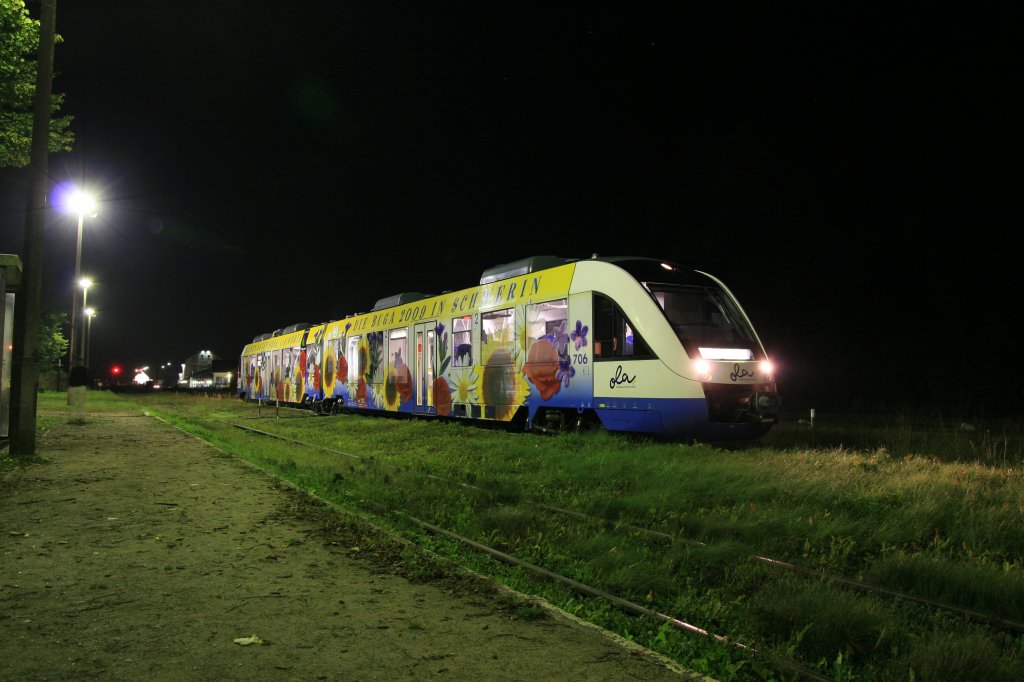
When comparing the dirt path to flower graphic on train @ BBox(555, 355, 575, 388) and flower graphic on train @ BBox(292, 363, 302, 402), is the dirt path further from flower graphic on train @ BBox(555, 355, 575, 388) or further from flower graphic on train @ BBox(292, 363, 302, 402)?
flower graphic on train @ BBox(292, 363, 302, 402)

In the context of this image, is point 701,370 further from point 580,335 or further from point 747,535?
point 747,535

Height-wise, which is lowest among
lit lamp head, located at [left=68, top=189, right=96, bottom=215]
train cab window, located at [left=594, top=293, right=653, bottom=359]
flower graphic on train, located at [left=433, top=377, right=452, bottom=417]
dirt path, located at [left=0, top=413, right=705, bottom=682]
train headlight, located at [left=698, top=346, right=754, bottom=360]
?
dirt path, located at [left=0, top=413, right=705, bottom=682]

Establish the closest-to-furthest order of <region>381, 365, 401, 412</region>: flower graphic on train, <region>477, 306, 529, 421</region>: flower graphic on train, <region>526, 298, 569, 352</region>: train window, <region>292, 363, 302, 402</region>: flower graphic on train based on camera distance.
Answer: <region>526, 298, 569, 352</region>: train window, <region>477, 306, 529, 421</region>: flower graphic on train, <region>381, 365, 401, 412</region>: flower graphic on train, <region>292, 363, 302, 402</region>: flower graphic on train

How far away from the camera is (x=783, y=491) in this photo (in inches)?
351

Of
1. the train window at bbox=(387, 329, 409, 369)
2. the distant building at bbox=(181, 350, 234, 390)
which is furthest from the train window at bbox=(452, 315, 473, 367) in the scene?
the distant building at bbox=(181, 350, 234, 390)

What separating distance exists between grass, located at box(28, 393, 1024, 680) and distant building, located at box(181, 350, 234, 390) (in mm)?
90008

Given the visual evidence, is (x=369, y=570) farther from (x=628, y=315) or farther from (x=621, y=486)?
(x=628, y=315)

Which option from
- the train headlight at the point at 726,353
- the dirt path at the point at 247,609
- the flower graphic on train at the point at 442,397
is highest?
the train headlight at the point at 726,353

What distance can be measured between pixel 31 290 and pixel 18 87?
7329 mm

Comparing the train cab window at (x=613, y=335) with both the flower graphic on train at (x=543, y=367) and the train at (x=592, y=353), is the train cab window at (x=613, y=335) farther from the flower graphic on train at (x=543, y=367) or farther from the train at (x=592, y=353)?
the flower graphic on train at (x=543, y=367)

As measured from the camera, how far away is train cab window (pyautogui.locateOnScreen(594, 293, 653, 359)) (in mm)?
12883

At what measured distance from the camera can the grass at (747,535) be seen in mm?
4480

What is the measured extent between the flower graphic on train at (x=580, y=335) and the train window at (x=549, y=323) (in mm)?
278

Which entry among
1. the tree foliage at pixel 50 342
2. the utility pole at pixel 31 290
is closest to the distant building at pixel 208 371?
the tree foliage at pixel 50 342
